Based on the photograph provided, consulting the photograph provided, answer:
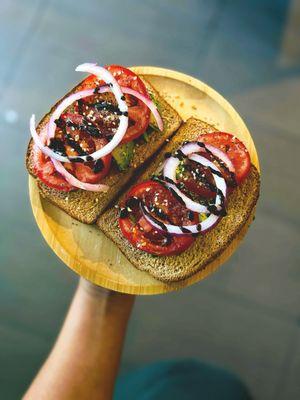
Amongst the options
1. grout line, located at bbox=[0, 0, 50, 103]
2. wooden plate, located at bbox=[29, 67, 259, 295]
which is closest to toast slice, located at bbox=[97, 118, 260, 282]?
wooden plate, located at bbox=[29, 67, 259, 295]

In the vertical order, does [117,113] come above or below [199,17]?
below

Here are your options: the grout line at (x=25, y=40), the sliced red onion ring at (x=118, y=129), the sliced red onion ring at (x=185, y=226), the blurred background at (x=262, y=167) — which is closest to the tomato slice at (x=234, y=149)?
the sliced red onion ring at (x=185, y=226)

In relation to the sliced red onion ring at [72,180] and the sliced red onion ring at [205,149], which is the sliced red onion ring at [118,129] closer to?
the sliced red onion ring at [72,180]

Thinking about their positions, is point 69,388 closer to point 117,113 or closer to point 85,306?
point 85,306

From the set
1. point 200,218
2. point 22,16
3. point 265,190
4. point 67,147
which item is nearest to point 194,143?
point 200,218

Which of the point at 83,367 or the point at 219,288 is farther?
the point at 219,288

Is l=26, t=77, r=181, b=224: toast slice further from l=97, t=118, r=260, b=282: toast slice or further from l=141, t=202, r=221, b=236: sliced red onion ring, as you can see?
l=141, t=202, r=221, b=236: sliced red onion ring
